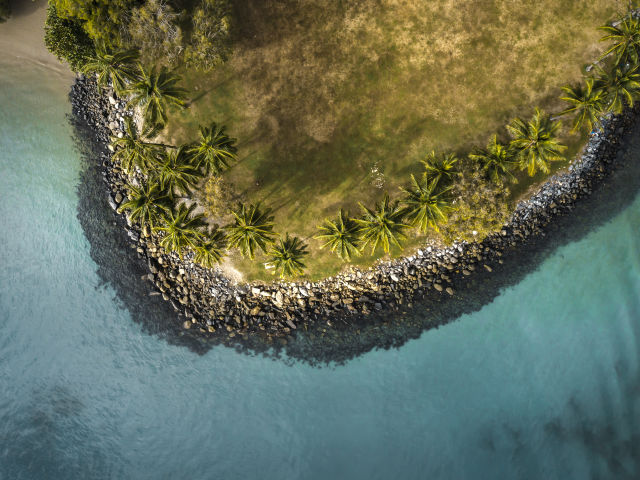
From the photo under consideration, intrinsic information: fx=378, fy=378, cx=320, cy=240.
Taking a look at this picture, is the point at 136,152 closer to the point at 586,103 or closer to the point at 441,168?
the point at 441,168

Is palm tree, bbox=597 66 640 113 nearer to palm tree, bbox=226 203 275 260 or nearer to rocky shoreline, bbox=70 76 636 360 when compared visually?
rocky shoreline, bbox=70 76 636 360

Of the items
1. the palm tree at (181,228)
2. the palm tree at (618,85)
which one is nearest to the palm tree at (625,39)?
the palm tree at (618,85)

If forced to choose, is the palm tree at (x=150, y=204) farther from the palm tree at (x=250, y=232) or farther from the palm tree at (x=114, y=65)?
the palm tree at (x=114, y=65)

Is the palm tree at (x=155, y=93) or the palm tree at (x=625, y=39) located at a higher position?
the palm tree at (x=625, y=39)

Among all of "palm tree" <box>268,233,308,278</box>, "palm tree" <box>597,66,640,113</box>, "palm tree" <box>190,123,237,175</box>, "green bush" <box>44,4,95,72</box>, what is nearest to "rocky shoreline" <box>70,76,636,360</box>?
"palm tree" <box>268,233,308,278</box>

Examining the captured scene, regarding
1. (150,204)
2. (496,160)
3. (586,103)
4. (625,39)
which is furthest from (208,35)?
(625,39)

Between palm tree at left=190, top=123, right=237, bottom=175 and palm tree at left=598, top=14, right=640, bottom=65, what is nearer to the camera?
palm tree at left=190, top=123, right=237, bottom=175
